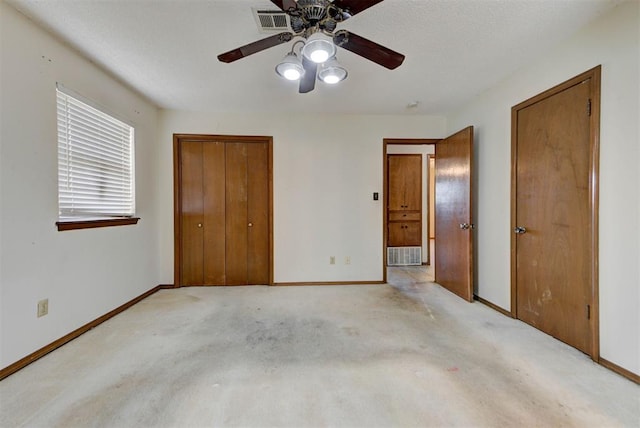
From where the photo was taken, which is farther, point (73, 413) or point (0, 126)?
point (0, 126)

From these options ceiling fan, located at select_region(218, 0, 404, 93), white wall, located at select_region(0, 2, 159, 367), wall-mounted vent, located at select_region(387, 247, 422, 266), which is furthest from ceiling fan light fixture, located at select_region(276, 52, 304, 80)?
wall-mounted vent, located at select_region(387, 247, 422, 266)

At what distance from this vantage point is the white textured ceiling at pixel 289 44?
1710mm

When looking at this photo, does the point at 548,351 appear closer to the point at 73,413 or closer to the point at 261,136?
the point at 73,413

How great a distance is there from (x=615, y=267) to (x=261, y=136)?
3.52 metres

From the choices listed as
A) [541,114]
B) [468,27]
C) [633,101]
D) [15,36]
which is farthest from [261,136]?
[633,101]

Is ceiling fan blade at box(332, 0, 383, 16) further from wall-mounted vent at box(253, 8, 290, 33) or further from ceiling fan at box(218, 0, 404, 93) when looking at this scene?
wall-mounted vent at box(253, 8, 290, 33)

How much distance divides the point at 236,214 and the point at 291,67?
7.54ft

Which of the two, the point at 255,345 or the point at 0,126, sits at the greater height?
the point at 0,126

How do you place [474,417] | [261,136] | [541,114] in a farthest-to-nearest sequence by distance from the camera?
[261,136], [541,114], [474,417]

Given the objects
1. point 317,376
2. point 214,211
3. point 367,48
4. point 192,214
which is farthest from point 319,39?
point 192,214

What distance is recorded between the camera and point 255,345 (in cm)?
206

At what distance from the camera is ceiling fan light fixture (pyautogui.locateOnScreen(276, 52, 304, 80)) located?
68.0 inches

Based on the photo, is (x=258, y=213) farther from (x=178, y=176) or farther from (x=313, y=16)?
(x=313, y=16)

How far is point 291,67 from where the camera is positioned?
5.74 feet
